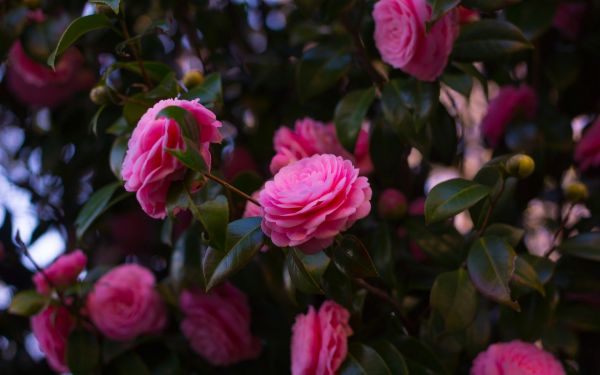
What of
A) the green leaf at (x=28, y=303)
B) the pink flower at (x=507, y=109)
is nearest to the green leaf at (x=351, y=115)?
the pink flower at (x=507, y=109)

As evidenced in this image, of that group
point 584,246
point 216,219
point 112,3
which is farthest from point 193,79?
point 584,246

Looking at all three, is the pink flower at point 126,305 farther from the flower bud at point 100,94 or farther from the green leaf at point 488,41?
the green leaf at point 488,41

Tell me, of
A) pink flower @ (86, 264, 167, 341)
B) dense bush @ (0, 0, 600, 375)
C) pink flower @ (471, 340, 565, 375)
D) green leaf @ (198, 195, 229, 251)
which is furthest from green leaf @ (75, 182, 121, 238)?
pink flower @ (471, 340, 565, 375)

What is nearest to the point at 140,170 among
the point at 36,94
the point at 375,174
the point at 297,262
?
the point at 297,262

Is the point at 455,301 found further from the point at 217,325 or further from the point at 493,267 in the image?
the point at 217,325

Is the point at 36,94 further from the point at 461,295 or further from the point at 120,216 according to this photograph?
the point at 461,295

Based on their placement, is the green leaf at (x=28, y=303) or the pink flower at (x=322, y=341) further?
the green leaf at (x=28, y=303)

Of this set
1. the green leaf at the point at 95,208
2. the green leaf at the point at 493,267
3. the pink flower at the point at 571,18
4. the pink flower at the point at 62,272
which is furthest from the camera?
the pink flower at the point at 571,18

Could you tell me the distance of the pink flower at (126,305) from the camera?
3.08ft

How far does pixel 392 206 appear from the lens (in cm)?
97

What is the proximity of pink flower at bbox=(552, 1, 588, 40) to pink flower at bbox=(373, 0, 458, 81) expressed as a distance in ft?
1.39

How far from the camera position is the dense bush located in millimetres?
688

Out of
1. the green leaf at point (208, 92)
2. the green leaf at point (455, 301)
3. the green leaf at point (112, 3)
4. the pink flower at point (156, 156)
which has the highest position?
the green leaf at point (112, 3)

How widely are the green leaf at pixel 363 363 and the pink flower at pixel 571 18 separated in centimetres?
69
